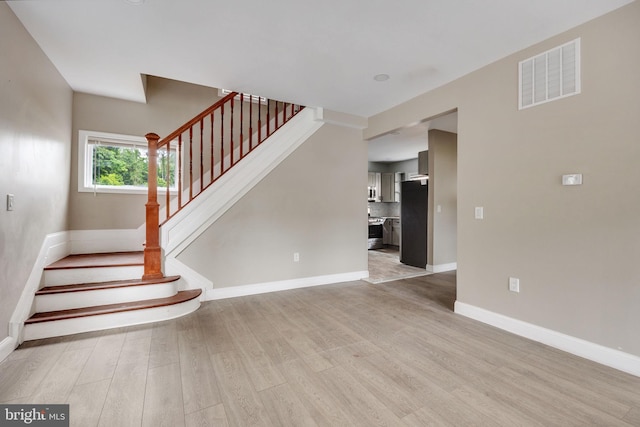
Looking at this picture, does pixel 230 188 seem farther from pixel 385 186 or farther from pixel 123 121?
pixel 385 186

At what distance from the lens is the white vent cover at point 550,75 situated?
7.23 feet

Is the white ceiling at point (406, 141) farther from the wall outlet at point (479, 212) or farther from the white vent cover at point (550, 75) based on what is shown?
the wall outlet at point (479, 212)

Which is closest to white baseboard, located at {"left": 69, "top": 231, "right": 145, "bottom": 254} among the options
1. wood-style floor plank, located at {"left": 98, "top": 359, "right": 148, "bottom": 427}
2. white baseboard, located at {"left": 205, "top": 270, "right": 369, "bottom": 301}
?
white baseboard, located at {"left": 205, "top": 270, "right": 369, "bottom": 301}

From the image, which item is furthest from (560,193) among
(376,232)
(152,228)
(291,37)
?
(376,232)

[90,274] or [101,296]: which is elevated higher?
[90,274]

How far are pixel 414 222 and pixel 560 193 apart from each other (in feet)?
11.2

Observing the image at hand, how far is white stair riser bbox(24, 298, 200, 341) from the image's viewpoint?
234 centimetres

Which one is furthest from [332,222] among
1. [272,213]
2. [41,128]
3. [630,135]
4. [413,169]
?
[413,169]

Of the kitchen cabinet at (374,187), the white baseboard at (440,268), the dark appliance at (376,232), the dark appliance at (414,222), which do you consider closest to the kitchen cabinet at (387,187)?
the kitchen cabinet at (374,187)

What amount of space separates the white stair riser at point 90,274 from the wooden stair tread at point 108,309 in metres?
0.36

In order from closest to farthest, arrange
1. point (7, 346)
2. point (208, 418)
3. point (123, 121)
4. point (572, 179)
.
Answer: point (208, 418), point (7, 346), point (572, 179), point (123, 121)

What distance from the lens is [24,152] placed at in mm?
2256

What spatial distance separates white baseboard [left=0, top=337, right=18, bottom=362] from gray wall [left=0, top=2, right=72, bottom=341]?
0.06m

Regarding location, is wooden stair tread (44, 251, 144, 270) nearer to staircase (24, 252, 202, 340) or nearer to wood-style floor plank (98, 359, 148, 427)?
staircase (24, 252, 202, 340)
